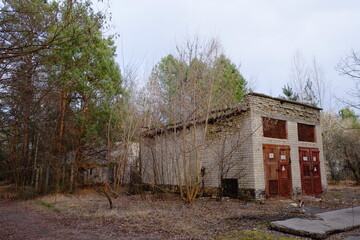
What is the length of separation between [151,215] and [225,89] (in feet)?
19.3

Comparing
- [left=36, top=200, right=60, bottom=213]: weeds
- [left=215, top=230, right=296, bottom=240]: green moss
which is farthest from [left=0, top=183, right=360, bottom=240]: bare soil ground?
[left=36, top=200, right=60, bottom=213]: weeds

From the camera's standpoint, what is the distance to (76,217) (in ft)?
24.6

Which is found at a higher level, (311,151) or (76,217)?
(311,151)

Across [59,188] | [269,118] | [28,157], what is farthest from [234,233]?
[28,157]

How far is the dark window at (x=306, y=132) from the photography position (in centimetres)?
→ 1194

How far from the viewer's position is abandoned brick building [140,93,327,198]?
10094 millimetres

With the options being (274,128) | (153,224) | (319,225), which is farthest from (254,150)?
(153,224)

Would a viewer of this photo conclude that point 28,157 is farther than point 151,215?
Yes

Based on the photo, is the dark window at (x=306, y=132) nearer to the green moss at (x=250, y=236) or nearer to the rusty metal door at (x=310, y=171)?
the rusty metal door at (x=310, y=171)

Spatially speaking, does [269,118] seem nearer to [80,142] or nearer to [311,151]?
[311,151]

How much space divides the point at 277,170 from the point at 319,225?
5401 millimetres

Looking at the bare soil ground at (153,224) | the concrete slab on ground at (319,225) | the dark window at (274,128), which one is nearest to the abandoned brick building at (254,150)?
the dark window at (274,128)

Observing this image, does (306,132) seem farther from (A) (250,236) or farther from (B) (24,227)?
(B) (24,227)

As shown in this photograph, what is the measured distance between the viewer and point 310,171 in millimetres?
11844
